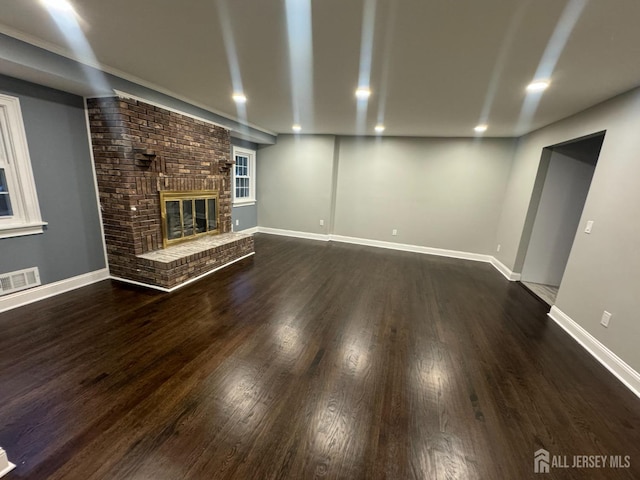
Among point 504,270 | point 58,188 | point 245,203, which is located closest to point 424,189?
point 504,270

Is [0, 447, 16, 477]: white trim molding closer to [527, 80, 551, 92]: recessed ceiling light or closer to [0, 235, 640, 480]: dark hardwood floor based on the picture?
[0, 235, 640, 480]: dark hardwood floor

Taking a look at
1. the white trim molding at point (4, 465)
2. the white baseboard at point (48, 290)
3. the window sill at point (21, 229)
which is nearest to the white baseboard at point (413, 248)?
the white baseboard at point (48, 290)

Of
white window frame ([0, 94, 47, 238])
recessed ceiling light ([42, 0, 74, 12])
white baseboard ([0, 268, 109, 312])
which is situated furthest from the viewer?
white baseboard ([0, 268, 109, 312])

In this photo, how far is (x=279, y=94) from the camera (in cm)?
322

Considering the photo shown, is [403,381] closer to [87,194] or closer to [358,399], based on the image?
[358,399]

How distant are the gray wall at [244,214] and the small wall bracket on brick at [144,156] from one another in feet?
8.33

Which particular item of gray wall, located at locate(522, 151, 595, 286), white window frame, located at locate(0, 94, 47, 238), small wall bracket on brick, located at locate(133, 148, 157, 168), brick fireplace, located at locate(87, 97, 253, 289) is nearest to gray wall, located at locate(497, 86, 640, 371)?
gray wall, located at locate(522, 151, 595, 286)

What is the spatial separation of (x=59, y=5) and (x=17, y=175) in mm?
1891

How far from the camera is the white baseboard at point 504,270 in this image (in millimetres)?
4383

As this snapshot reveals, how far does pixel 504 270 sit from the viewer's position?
15.4ft

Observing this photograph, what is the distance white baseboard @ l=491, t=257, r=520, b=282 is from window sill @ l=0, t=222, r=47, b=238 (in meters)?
6.56

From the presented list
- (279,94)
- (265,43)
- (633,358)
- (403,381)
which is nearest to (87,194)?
(279,94)

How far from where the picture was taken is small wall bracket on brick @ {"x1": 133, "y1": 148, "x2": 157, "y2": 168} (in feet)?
10.4

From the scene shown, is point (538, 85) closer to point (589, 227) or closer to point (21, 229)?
point (589, 227)
